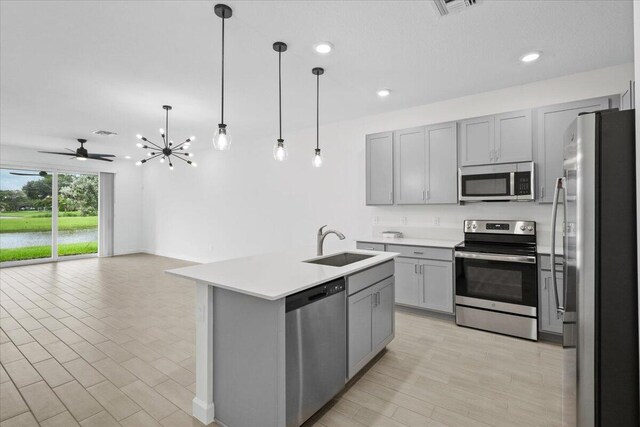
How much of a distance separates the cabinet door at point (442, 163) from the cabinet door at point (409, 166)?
90mm

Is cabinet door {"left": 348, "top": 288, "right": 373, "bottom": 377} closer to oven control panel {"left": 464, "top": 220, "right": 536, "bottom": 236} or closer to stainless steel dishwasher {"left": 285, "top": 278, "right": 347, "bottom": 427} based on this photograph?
stainless steel dishwasher {"left": 285, "top": 278, "right": 347, "bottom": 427}

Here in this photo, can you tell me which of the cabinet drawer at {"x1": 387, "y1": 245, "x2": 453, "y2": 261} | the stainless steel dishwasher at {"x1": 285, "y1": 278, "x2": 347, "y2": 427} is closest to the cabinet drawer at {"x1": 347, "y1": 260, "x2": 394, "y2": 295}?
the stainless steel dishwasher at {"x1": 285, "y1": 278, "x2": 347, "y2": 427}

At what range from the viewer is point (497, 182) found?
355cm

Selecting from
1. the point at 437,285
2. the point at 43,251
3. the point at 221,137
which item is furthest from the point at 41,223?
the point at 437,285

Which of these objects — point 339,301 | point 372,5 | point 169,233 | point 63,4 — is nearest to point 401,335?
point 339,301

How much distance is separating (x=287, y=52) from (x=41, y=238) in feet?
27.3

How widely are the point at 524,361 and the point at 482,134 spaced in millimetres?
2449

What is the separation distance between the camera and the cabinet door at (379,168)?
4.36 m

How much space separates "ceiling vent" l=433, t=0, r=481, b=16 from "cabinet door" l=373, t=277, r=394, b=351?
2.21m

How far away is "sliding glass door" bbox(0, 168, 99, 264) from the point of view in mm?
7105

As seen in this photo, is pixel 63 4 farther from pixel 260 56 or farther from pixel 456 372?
pixel 456 372

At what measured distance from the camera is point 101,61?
3102mm

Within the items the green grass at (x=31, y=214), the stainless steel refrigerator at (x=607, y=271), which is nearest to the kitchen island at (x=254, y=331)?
the stainless steel refrigerator at (x=607, y=271)

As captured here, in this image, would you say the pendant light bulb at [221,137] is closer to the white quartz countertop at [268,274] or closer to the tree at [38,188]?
the white quartz countertop at [268,274]
